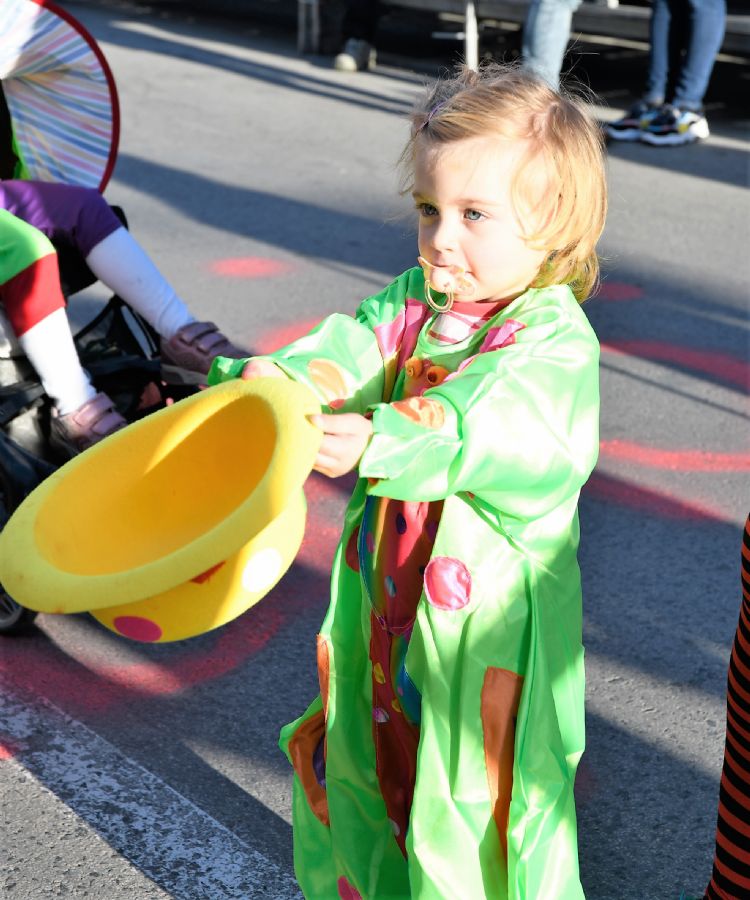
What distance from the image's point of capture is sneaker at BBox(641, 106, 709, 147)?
7312mm

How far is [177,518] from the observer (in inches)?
68.7

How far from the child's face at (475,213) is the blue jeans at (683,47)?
237 inches

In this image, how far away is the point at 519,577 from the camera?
166cm

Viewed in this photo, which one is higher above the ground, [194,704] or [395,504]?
[395,504]

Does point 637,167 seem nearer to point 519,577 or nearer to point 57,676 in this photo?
point 57,676

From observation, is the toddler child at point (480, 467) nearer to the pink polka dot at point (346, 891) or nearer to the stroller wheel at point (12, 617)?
the pink polka dot at point (346, 891)

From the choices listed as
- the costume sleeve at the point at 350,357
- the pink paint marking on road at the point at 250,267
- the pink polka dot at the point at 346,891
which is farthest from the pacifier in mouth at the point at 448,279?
the pink paint marking on road at the point at 250,267

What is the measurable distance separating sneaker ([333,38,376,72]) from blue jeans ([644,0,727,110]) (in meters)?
2.77

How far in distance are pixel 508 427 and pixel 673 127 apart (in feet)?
20.8

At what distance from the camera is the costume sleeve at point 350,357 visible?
1655 mm

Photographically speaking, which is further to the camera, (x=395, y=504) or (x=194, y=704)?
(x=194, y=704)

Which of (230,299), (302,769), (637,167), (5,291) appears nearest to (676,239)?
(637,167)

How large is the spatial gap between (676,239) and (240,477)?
449cm

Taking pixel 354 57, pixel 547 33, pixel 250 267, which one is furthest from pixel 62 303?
pixel 354 57
